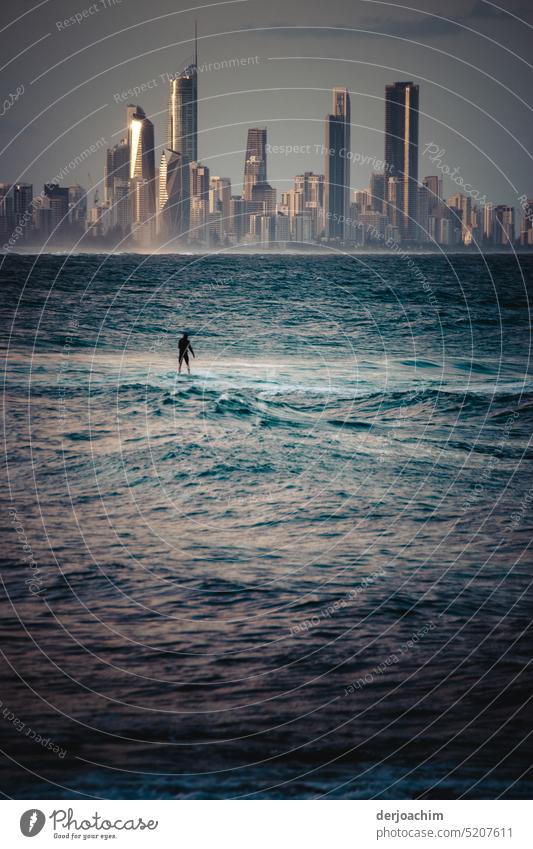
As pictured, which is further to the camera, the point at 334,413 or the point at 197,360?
the point at 197,360

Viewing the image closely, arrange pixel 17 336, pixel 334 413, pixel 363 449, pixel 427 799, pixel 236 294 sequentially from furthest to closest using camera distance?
1. pixel 236 294
2. pixel 17 336
3. pixel 334 413
4. pixel 363 449
5. pixel 427 799

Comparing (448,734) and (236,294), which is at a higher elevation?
(236,294)

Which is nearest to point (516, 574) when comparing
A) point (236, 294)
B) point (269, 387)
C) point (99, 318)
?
point (269, 387)

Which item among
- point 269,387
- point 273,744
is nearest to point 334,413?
point 269,387

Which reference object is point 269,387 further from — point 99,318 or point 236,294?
point 236,294

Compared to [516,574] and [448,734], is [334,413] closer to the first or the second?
[516,574]

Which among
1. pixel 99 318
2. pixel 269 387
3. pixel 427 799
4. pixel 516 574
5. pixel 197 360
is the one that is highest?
pixel 99 318

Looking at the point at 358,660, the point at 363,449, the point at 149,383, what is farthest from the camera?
the point at 149,383
